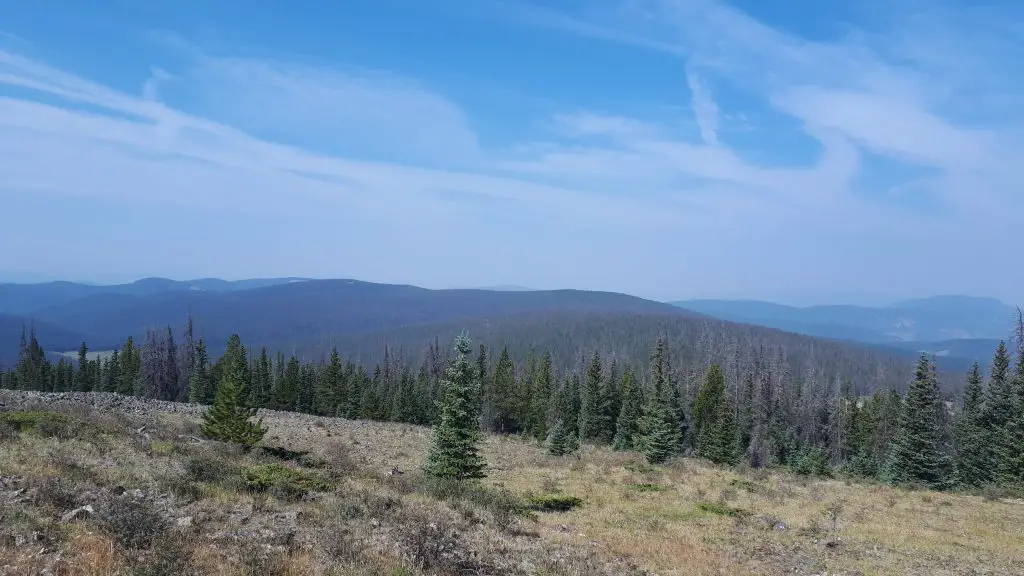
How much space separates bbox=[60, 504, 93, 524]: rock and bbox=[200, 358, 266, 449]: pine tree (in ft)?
62.9

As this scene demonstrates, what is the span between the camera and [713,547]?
1683 cm

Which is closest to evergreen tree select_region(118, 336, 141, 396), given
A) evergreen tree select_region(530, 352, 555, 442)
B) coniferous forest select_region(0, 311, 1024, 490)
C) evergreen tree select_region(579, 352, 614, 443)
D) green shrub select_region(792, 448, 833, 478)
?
coniferous forest select_region(0, 311, 1024, 490)

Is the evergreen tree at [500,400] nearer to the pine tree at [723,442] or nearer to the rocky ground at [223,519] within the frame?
the pine tree at [723,442]

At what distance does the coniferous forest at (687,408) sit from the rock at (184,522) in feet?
105

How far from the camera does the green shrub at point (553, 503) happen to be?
868 inches

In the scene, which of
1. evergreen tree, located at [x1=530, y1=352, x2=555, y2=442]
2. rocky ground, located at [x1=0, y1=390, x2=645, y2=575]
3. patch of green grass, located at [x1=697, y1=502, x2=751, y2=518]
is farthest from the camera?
evergreen tree, located at [x1=530, y1=352, x2=555, y2=442]

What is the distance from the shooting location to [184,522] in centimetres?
1190

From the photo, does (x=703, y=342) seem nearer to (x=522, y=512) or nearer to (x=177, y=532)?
(x=522, y=512)

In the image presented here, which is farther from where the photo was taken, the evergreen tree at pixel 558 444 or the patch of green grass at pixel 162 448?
the evergreen tree at pixel 558 444

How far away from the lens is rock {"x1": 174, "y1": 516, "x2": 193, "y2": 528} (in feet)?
38.4

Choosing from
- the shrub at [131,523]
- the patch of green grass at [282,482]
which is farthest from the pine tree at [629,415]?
the shrub at [131,523]

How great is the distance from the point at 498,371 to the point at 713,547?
77.6 meters

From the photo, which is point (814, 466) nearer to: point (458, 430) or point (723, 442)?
point (723, 442)

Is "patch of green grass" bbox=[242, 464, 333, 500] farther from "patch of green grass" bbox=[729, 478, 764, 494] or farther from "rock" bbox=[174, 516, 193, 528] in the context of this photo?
"patch of green grass" bbox=[729, 478, 764, 494]
